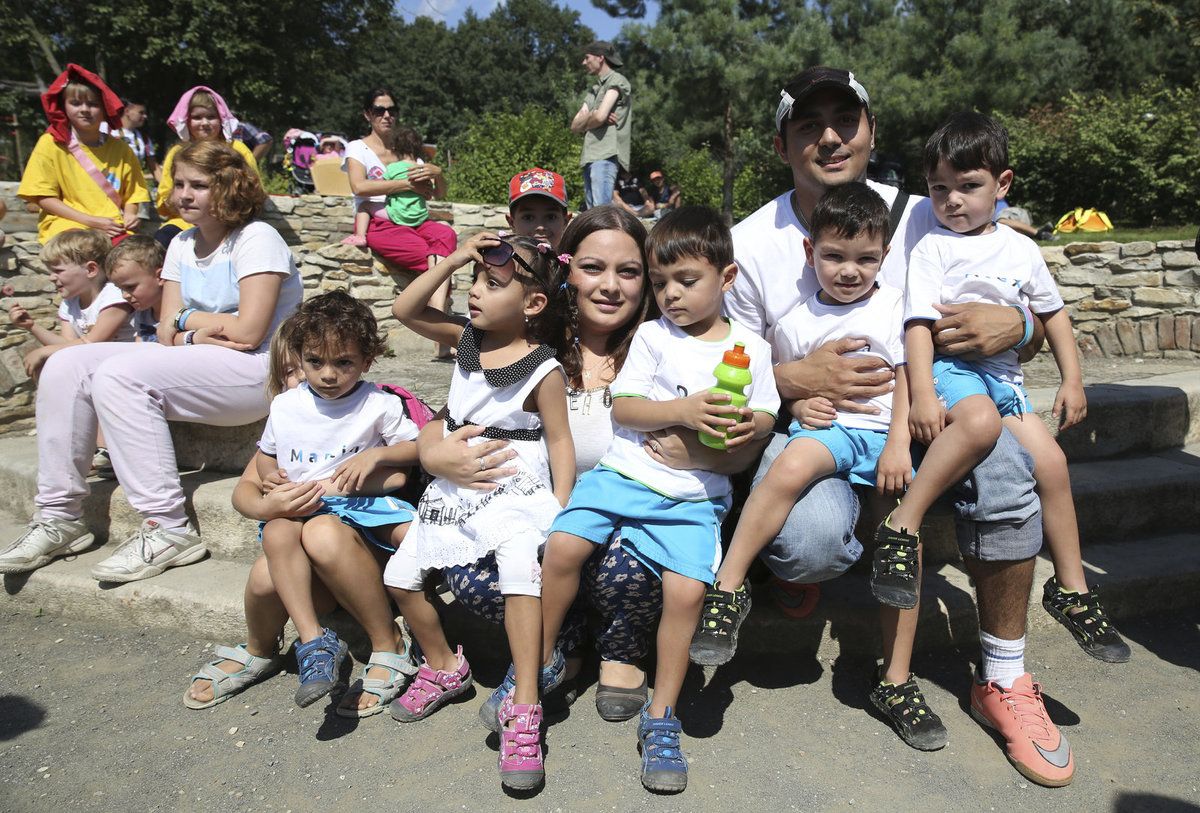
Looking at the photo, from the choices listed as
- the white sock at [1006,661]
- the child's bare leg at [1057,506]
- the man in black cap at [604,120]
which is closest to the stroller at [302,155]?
the man in black cap at [604,120]

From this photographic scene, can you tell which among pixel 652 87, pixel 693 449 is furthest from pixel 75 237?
pixel 652 87

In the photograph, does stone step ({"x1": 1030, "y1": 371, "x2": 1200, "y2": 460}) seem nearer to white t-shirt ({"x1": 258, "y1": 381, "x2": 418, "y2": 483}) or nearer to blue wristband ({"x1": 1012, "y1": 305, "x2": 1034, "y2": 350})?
blue wristband ({"x1": 1012, "y1": 305, "x2": 1034, "y2": 350})

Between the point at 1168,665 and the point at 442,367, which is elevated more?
the point at 442,367

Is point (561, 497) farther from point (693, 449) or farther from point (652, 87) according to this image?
point (652, 87)

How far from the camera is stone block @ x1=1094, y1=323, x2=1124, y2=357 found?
6.78 metres

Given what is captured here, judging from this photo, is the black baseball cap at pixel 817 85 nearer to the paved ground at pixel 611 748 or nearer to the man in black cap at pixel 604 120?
the paved ground at pixel 611 748

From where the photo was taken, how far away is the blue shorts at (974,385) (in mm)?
2449

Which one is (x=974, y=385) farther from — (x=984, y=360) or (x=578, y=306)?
(x=578, y=306)

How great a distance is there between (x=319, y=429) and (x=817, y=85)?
1.95 meters

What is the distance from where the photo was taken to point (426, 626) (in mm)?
2506

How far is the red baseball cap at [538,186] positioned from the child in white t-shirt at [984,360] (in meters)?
1.42

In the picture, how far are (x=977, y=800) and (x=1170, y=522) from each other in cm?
206

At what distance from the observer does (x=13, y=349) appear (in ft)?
18.5

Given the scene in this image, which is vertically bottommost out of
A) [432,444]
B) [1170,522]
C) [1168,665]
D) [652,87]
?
[1168,665]
